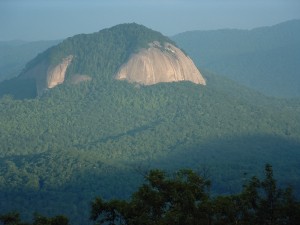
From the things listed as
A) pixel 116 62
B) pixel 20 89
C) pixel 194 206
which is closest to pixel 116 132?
pixel 116 62

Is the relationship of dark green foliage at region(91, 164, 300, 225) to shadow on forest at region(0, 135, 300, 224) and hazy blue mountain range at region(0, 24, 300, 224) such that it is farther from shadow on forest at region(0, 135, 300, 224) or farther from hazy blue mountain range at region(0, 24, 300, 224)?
hazy blue mountain range at region(0, 24, 300, 224)

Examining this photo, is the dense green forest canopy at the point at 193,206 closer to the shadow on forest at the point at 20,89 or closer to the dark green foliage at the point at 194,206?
the dark green foliage at the point at 194,206

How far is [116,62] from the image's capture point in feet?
447

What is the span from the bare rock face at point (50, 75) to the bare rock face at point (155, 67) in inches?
510

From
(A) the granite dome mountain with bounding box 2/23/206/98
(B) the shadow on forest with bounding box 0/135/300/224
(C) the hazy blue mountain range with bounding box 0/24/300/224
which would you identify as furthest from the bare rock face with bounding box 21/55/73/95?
(B) the shadow on forest with bounding box 0/135/300/224

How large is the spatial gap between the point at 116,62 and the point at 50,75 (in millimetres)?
15957

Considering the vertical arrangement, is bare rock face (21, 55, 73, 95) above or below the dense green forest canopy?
above

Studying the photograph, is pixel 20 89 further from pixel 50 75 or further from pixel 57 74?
pixel 57 74

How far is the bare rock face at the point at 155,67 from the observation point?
130 metres

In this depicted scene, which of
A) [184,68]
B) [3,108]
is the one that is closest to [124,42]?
[184,68]

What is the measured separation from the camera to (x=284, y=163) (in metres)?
91.6

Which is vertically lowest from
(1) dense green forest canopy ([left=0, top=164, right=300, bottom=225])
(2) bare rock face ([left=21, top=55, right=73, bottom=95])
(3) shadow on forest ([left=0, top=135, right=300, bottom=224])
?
(3) shadow on forest ([left=0, top=135, right=300, bottom=224])

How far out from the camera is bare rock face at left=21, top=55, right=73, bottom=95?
13188 cm

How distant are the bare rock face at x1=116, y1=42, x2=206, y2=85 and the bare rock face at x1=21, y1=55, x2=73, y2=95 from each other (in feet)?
42.5
